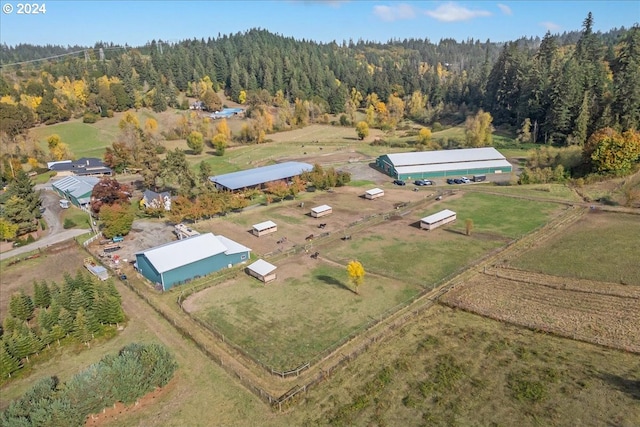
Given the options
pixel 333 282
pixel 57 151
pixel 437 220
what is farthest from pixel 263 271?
pixel 57 151

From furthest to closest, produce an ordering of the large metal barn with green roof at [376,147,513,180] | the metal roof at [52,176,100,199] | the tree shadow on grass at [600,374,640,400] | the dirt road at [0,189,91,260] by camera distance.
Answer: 1. the large metal barn with green roof at [376,147,513,180]
2. the metal roof at [52,176,100,199]
3. the dirt road at [0,189,91,260]
4. the tree shadow on grass at [600,374,640,400]

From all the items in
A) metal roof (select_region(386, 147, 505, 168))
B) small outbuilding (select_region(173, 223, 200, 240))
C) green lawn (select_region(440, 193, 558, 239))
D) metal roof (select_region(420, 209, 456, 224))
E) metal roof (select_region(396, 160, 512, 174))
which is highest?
metal roof (select_region(386, 147, 505, 168))

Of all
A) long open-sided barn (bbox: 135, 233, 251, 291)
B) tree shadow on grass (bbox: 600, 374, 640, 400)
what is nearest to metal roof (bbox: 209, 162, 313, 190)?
long open-sided barn (bbox: 135, 233, 251, 291)

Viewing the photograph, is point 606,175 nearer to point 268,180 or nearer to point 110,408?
point 268,180

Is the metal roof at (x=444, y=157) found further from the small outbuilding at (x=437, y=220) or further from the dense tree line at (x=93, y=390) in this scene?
the dense tree line at (x=93, y=390)

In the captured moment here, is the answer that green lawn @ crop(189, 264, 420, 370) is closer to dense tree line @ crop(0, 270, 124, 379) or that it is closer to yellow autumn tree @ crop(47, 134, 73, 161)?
dense tree line @ crop(0, 270, 124, 379)

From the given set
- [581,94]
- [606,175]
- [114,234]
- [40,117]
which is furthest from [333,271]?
[40,117]

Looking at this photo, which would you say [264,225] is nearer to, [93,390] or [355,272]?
[355,272]
